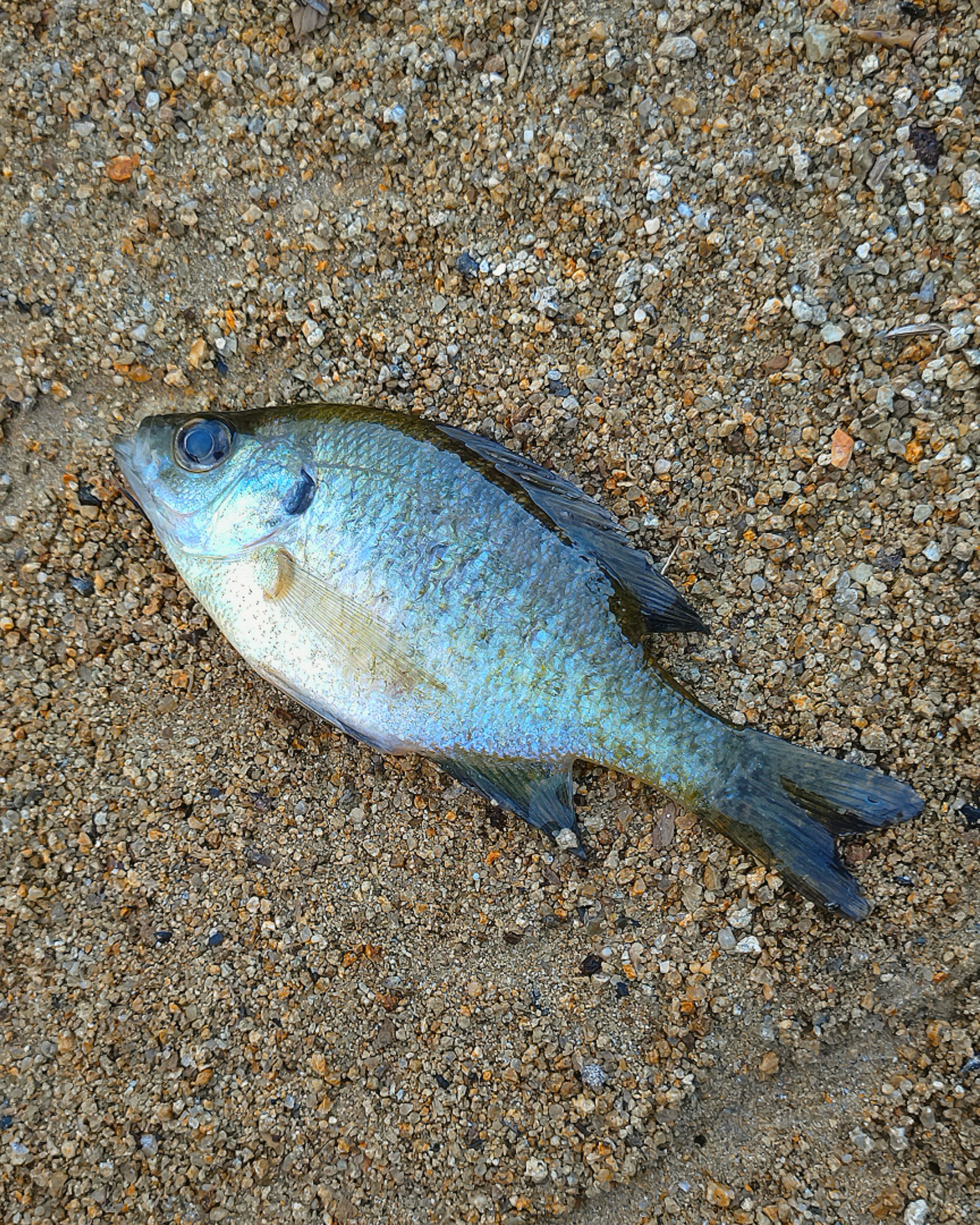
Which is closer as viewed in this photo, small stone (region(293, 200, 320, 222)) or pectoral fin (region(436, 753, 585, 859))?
pectoral fin (region(436, 753, 585, 859))

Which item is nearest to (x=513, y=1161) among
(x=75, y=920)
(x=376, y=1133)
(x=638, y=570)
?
(x=376, y=1133)

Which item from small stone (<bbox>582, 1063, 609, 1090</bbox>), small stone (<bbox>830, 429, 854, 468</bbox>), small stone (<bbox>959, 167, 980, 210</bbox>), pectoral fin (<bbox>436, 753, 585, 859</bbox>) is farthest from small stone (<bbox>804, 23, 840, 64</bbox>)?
small stone (<bbox>582, 1063, 609, 1090</bbox>)

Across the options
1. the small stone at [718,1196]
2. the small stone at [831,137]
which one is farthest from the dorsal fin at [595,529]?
the small stone at [718,1196]

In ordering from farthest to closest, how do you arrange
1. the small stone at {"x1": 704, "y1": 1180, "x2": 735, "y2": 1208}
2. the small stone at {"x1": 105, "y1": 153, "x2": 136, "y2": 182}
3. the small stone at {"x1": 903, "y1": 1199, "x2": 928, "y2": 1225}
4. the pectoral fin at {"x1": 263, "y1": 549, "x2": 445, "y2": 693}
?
the small stone at {"x1": 105, "y1": 153, "x2": 136, "y2": 182} → the pectoral fin at {"x1": 263, "y1": 549, "x2": 445, "y2": 693} → the small stone at {"x1": 704, "y1": 1180, "x2": 735, "y2": 1208} → the small stone at {"x1": 903, "y1": 1199, "x2": 928, "y2": 1225}

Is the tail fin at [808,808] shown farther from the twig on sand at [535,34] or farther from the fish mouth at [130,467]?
the twig on sand at [535,34]

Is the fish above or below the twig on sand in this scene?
below

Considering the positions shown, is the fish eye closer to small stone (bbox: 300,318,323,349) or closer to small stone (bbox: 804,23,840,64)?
small stone (bbox: 300,318,323,349)
